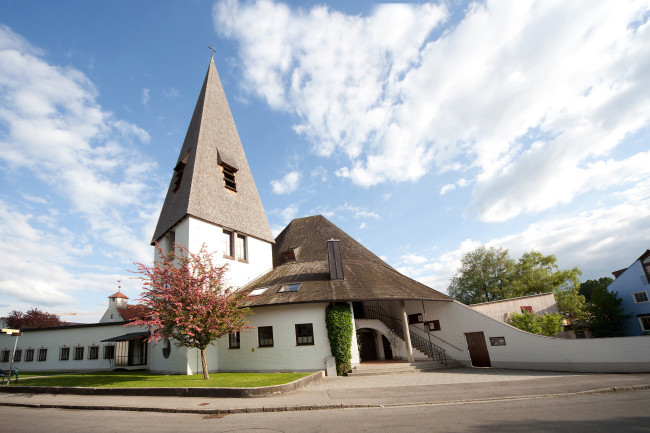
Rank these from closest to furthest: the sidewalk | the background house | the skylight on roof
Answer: the sidewalk, the skylight on roof, the background house

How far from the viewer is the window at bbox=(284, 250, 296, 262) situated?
77.0 ft

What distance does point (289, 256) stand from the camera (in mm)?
23750

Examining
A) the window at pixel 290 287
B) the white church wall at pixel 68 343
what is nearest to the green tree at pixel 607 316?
the window at pixel 290 287

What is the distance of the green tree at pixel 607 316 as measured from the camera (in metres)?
28.2

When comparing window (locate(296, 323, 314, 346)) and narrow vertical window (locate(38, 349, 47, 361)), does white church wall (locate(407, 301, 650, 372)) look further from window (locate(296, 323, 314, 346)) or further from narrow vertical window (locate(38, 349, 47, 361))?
narrow vertical window (locate(38, 349, 47, 361))

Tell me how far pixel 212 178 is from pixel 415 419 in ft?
59.2

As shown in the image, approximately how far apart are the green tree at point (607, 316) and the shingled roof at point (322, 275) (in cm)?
1981

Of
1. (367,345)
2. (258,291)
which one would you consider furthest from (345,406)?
(367,345)

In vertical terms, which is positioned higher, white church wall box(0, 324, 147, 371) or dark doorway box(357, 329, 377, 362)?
white church wall box(0, 324, 147, 371)

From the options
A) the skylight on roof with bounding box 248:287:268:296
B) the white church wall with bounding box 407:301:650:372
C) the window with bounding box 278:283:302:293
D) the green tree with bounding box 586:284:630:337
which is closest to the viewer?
the white church wall with bounding box 407:301:650:372

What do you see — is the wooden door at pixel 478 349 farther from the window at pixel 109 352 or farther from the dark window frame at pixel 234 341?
the window at pixel 109 352

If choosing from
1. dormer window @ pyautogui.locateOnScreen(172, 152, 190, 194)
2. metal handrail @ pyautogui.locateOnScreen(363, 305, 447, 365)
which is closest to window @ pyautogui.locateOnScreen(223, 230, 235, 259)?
dormer window @ pyautogui.locateOnScreen(172, 152, 190, 194)

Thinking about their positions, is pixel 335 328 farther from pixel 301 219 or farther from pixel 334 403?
pixel 301 219

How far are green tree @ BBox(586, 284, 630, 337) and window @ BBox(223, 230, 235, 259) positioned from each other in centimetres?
3191
